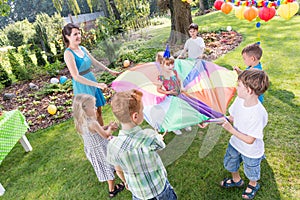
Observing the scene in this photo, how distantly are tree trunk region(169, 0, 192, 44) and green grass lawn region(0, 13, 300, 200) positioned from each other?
109 inches

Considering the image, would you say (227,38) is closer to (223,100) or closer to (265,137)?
(223,100)

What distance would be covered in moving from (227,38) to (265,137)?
439 cm

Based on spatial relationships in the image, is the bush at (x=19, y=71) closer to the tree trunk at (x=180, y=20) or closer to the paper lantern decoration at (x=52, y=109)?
the paper lantern decoration at (x=52, y=109)

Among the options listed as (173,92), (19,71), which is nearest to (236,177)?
(173,92)

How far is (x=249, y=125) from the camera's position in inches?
57.3

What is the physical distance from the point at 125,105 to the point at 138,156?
0.30 metres

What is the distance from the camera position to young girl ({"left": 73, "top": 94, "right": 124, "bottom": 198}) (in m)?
1.55

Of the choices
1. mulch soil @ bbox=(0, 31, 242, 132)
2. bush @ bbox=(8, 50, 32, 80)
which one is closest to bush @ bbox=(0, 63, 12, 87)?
mulch soil @ bbox=(0, 31, 242, 132)

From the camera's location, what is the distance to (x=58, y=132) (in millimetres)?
3422

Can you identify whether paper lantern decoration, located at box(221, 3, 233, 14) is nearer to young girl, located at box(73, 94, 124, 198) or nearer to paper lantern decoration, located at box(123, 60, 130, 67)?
paper lantern decoration, located at box(123, 60, 130, 67)

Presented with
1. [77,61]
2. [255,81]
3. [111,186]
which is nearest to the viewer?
[255,81]

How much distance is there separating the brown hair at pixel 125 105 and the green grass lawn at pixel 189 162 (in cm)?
99

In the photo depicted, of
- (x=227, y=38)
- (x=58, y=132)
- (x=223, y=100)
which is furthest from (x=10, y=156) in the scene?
(x=227, y=38)

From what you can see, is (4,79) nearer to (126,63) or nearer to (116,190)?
(126,63)
